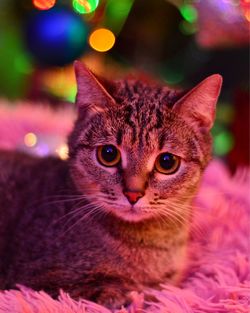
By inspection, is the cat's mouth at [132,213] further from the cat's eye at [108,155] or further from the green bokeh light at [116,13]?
the green bokeh light at [116,13]

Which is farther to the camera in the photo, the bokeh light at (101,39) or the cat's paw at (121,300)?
the bokeh light at (101,39)

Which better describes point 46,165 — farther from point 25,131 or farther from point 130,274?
point 25,131

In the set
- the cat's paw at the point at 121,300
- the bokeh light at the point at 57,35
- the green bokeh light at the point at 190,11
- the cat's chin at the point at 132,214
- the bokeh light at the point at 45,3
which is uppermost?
the green bokeh light at the point at 190,11

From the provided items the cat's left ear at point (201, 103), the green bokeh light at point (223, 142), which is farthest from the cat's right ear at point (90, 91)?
the green bokeh light at point (223, 142)

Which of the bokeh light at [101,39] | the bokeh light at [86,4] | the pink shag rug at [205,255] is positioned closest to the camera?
the pink shag rug at [205,255]

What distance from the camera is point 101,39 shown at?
2014 millimetres

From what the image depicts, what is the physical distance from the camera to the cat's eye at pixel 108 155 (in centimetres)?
104

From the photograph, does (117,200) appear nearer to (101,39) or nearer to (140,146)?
(140,146)

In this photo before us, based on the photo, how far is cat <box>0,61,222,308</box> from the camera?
103 centimetres

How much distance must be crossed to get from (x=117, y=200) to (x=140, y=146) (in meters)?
0.12

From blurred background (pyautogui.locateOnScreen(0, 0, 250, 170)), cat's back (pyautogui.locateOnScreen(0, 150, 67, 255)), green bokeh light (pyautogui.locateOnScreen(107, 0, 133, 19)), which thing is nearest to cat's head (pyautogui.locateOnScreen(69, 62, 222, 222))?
cat's back (pyautogui.locateOnScreen(0, 150, 67, 255))

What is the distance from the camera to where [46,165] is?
1.31m

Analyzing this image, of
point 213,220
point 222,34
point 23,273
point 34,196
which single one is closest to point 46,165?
point 34,196

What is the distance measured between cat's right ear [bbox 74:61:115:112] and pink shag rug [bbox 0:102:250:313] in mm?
373
